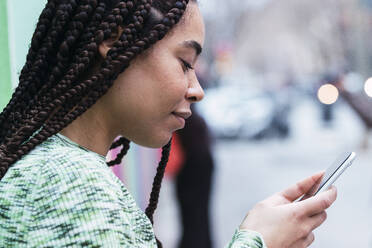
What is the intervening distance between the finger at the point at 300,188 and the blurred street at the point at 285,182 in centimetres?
374

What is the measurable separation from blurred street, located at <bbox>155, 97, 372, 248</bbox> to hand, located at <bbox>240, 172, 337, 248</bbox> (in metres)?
3.96

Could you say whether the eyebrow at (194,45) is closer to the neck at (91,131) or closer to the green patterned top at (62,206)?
the neck at (91,131)

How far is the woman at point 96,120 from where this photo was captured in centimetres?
116

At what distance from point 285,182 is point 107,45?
865 centimetres

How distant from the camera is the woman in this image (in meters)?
1.16

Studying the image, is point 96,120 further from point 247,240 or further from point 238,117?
point 238,117

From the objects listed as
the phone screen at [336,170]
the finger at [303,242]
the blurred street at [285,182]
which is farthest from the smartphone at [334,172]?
the blurred street at [285,182]

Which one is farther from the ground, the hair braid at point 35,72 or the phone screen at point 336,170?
the hair braid at point 35,72

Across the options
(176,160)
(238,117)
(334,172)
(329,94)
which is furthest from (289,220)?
(238,117)

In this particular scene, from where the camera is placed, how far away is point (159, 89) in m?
1.40

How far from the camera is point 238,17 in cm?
3922

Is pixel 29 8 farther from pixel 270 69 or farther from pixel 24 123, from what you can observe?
pixel 270 69

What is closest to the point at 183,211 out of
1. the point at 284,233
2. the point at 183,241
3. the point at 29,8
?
the point at 183,241

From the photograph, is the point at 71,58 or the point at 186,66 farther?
the point at 186,66
